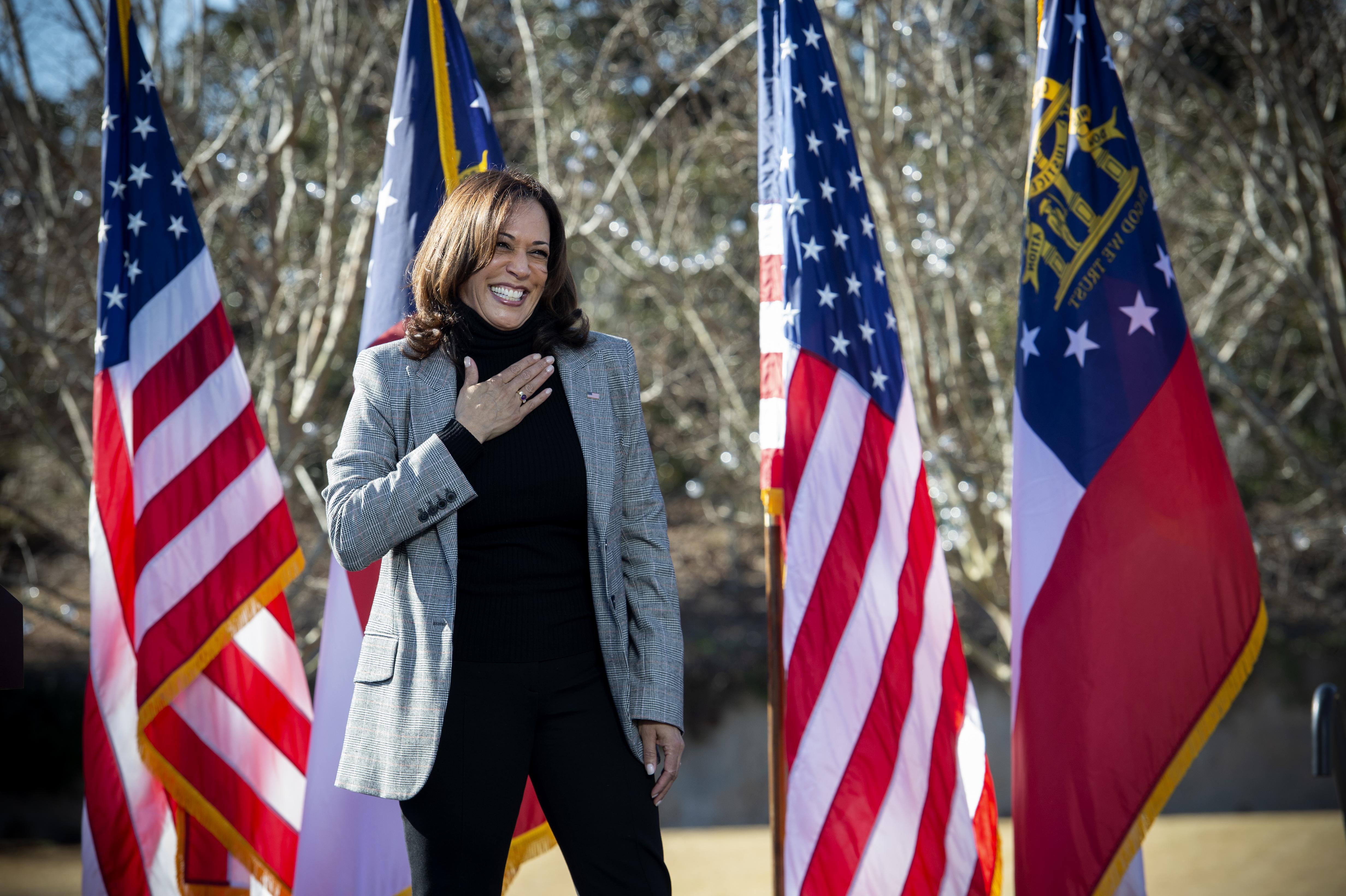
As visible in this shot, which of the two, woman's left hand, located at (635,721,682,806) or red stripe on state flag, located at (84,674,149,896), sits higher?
woman's left hand, located at (635,721,682,806)

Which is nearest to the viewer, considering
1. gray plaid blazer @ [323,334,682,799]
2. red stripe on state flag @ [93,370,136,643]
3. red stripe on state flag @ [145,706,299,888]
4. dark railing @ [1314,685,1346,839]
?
gray plaid blazer @ [323,334,682,799]

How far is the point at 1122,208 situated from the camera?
8.86 ft

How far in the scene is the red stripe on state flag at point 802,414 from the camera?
2797 millimetres

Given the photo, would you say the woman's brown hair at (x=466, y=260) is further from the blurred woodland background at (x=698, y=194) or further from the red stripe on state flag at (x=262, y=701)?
the blurred woodland background at (x=698, y=194)

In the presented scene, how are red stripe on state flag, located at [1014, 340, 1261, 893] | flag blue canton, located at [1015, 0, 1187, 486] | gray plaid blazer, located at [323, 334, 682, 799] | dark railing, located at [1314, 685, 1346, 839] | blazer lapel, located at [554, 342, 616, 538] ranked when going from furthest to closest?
flag blue canton, located at [1015, 0, 1187, 486], red stripe on state flag, located at [1014, 340, 1261, 893], dark railing, located at [1314, 685, 1346, 839], blazer lapel, located at [554, 342, 616, 538], gray plaid blazer, located at [323, 334, 682, 799]

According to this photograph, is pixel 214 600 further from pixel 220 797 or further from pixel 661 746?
pixel 661 746

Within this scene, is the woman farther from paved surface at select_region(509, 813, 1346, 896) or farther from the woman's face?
paved surface at select_region(509, 813, 1346, 896)

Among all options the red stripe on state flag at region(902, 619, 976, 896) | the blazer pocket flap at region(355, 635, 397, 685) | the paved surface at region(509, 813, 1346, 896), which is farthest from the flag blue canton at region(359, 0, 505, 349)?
the paved surface at region(509, 813, 1346, 896)

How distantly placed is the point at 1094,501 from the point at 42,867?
7276 millimetres

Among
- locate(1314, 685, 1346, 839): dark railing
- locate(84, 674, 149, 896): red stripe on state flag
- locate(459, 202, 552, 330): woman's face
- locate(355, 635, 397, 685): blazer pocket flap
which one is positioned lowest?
locate(84, 674, 149, 896): red stripe on state flag

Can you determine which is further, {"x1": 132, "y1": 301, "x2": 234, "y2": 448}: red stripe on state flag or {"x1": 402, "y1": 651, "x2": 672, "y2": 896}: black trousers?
{"x1": 132, "y1": 301, "x2": 234, "y2": 448}: red stripe on state flag

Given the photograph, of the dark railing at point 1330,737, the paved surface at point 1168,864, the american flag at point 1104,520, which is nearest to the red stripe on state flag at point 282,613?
the american flag at point 1104,520

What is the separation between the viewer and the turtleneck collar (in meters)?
1.93

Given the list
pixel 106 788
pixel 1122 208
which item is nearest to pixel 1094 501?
pixel 1122 208
